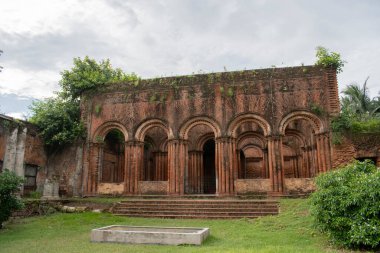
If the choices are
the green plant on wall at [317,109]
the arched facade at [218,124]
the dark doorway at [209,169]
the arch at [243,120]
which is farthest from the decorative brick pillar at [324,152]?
the dark doorway at [209,169]

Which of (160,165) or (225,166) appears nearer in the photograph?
(225,166)

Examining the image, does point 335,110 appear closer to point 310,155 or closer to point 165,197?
point 310,155

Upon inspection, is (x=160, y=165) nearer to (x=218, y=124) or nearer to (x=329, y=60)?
(x=218, y=124)

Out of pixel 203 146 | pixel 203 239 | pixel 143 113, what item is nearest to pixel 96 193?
pixel 143 113

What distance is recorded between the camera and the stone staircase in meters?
13.3

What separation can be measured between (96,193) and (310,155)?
12.2 meters

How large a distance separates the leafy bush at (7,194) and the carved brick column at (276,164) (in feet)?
36.5

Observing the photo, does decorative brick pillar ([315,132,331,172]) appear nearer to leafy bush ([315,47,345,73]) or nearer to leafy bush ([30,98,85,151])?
leafy bush ([315,47,345,73])

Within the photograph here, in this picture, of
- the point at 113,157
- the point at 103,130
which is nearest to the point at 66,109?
the point at 103,130

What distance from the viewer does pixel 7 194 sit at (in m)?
11.2

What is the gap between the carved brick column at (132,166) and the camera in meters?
18.3

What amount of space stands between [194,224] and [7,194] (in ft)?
20.4

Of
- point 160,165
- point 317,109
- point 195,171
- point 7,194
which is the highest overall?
point 317,109

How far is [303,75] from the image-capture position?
1759 centimetres
